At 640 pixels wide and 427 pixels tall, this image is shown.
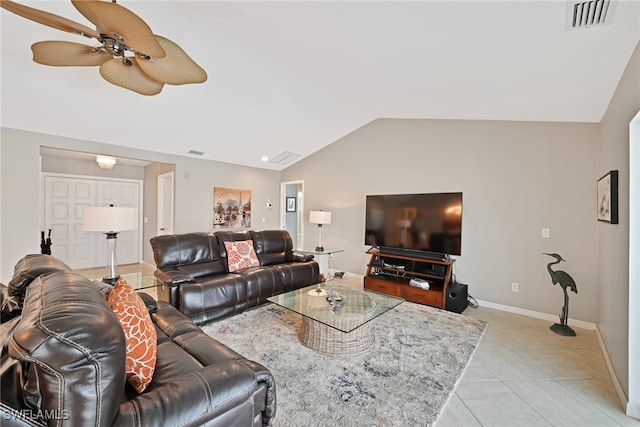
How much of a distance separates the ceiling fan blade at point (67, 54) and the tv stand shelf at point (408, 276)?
394cm

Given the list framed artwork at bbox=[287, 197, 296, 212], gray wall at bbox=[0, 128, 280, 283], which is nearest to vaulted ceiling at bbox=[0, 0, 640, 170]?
gray wall at bbox=[0, 128, 280, 283]

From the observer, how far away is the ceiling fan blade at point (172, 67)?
187cm

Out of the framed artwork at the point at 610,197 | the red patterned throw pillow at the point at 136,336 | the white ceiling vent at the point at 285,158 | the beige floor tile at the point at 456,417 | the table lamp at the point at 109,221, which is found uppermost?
the white ceiling vent at the point at 285,158

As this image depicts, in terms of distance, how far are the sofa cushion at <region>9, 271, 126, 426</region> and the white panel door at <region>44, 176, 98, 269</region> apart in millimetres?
6162

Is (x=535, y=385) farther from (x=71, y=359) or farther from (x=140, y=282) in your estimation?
(x=140, y=282)

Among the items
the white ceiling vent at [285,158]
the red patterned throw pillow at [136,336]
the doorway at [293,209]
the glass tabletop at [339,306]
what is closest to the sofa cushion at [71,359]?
the red patterned throw pillow at [136,336]

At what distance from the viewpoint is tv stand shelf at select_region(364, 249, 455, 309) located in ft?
12.0

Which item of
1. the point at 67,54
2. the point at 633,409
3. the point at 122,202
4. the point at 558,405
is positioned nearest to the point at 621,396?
the point at 633,409

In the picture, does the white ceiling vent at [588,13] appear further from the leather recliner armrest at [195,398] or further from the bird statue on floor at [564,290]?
the leather recliner armrest at [195,398]

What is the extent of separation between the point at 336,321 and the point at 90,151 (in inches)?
177

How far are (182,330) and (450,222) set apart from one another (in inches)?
136

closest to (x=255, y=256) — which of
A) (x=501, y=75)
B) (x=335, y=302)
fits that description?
(x=335, y=302)

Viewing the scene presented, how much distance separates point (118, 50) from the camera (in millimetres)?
1810

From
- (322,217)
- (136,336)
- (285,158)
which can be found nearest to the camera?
(136,336)
